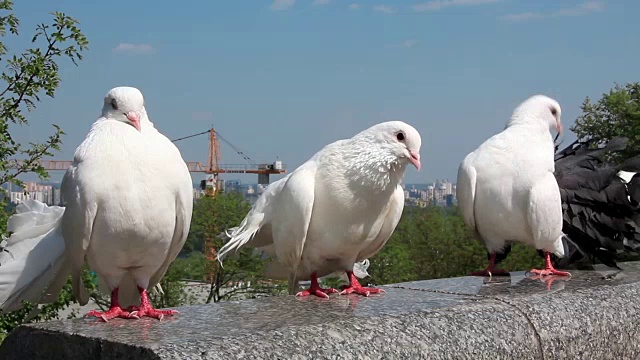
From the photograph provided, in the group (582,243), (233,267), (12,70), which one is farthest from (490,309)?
(233,267)

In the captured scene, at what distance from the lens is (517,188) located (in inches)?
245

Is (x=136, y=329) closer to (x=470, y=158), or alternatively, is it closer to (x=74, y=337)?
(x=74, y=337)

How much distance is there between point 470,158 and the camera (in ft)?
21.4

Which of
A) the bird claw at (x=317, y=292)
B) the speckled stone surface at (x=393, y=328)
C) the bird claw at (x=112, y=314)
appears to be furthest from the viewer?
the bird claw at (x=317, y=292)

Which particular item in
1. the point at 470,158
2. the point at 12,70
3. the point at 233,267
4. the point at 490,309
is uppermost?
the point at 12,70

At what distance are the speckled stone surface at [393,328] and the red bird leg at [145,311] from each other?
0.25 ft

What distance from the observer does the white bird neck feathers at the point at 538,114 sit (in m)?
6.68

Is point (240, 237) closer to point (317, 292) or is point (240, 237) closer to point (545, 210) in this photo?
point (317, 292)

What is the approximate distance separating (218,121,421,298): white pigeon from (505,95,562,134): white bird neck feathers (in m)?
1.52

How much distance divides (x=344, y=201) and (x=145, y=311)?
4.96ft

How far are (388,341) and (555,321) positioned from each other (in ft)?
4.71

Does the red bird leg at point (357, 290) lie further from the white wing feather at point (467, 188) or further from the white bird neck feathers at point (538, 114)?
the white bird neck feathers at point (538, 114)

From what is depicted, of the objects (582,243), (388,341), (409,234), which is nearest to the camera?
(388,341)

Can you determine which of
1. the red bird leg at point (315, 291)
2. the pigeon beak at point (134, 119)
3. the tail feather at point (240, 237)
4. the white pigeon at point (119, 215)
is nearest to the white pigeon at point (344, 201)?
the red bird leg at point (315, 291)
